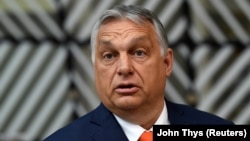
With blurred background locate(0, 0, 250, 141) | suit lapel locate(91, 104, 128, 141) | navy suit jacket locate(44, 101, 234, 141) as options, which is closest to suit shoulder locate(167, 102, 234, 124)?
navy suit jacket locate(44, 101, 234, 141)

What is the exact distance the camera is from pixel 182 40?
351cm

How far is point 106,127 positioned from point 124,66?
0.64ft

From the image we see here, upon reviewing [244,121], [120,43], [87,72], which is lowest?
[244,121]

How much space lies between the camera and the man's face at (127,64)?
46.6 inches

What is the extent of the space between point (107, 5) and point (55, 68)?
1.72 ft

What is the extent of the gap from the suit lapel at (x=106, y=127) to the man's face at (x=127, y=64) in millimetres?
57

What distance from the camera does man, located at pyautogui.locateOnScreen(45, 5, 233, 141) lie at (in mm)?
1188

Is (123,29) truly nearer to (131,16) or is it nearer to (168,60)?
(131,16)

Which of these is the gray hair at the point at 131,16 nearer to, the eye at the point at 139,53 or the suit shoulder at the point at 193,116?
the eye at the point at 139,53

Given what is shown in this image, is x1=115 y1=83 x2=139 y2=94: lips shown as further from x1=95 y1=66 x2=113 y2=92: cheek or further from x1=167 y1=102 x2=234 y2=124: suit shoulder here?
x1=167 y1=102 x2=234 y2=124: suit shoulder

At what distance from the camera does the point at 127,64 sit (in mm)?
1166

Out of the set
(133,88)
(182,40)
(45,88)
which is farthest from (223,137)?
(45,88)

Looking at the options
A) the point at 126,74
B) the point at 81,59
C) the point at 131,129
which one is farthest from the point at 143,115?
the point at 81,59

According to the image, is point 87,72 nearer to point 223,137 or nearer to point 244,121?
point 244,121
